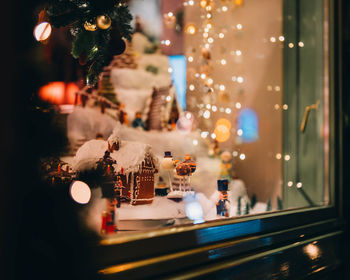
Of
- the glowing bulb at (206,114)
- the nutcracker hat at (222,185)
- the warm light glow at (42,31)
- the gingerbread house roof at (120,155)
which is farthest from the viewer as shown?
the glowing bulb at (206,114)

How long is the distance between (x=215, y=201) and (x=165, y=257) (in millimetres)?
351

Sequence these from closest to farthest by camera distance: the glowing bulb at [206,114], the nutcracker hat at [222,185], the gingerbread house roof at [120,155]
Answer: the gingerbread house roof at [120,155] → the nutcracker hat at [222,185] → the glowing bulb at [206,114]

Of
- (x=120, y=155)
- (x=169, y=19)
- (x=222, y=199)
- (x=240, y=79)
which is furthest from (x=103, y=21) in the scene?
(x=240, y=79)

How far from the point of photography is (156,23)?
4.27 feet

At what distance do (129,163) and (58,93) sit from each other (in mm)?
208

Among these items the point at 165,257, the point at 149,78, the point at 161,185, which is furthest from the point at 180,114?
the point at 165,257

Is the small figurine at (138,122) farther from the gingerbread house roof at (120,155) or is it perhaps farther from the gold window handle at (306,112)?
the gold window handle at (306,112)

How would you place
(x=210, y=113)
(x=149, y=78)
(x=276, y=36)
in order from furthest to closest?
(x=276, y=36)
(x=149, y=78)
(x=210, y=113)

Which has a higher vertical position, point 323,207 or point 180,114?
point 180,114

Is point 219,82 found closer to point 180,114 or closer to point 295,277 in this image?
point 180,114

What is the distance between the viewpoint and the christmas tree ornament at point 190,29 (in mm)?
1354

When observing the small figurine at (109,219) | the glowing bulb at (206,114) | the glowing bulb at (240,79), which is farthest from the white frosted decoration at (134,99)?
the small figurine at (109,219)

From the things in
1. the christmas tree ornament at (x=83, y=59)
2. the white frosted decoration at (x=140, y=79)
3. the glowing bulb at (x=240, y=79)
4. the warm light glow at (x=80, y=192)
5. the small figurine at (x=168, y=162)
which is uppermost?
the glowing bulb at (x=240, y=79)

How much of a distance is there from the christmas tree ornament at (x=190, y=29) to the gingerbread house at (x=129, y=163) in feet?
2.68
